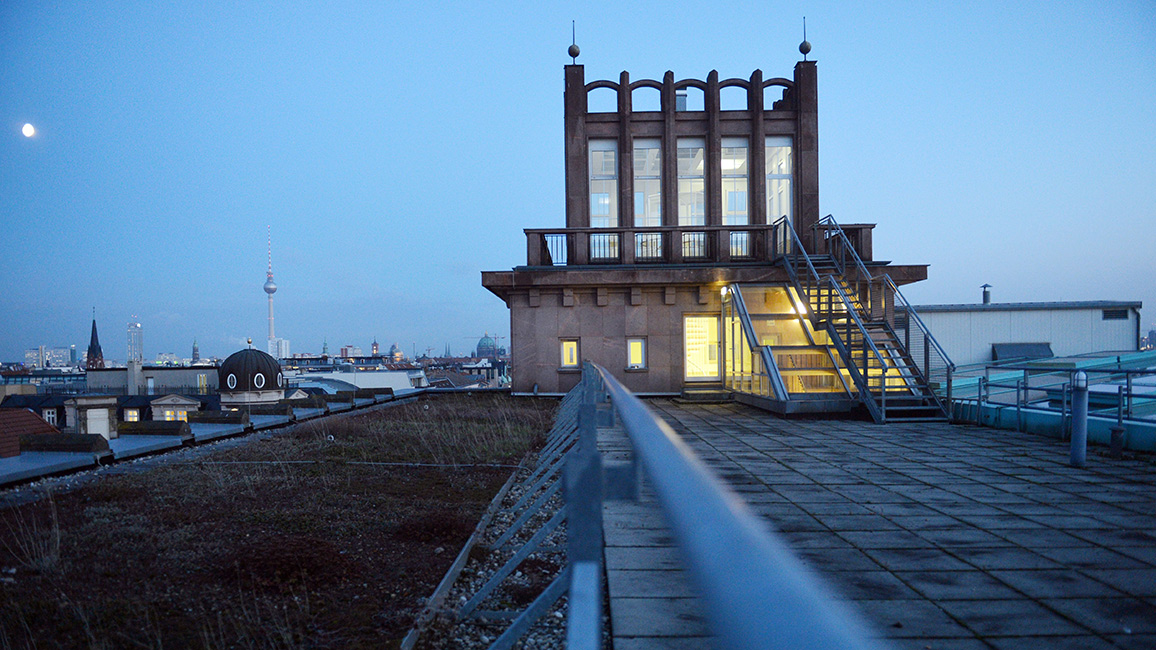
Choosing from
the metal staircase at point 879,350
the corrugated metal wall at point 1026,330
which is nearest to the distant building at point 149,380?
the corrugated metal wall at point 1026,330

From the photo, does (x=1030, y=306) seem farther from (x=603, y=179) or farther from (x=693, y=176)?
(x=603, y=179)

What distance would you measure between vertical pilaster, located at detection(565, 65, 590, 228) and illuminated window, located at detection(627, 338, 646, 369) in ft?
17.7

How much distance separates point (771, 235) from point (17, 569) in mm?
18271

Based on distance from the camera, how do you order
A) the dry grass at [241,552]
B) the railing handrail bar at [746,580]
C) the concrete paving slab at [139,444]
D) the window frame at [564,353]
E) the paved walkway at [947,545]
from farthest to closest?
the window frame at [564,353] < the concrete paving slab at [139,444] < the dry grass at [241,552] < the paved walkway at [947,545] < the railing handrail bar at [746,580]

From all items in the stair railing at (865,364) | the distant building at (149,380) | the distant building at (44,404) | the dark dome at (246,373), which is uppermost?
the stair railing at (865,364)

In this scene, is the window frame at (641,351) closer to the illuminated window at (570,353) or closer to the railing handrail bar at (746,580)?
the illuminated window at (570,353)

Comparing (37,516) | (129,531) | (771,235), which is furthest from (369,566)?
(771,235)

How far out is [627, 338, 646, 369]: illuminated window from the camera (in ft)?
59.1

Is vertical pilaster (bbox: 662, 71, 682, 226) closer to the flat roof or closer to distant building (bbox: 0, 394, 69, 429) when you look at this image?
the flat roof

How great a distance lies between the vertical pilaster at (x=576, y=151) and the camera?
70.0 feet

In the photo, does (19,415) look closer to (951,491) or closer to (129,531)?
(129,531)

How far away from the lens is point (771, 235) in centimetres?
1902

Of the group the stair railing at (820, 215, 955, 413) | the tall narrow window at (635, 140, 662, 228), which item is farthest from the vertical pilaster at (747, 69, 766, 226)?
the stair railing at (820, 215, 955, 413)

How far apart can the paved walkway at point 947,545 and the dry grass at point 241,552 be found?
1654mm
